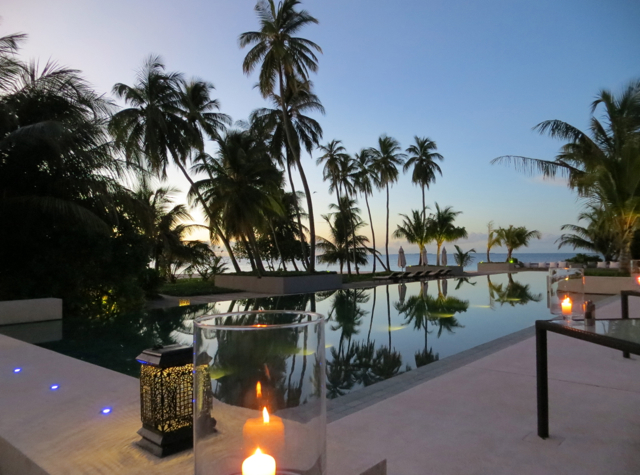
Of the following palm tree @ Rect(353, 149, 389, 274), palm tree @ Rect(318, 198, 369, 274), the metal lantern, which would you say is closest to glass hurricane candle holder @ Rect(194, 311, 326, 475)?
the metal lantern

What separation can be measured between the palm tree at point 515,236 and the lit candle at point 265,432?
30776mm

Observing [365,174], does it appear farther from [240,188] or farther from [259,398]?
[259,398]

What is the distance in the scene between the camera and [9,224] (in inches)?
317

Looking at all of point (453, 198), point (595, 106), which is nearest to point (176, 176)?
point (595, 106)

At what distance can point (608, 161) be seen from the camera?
1091 cm

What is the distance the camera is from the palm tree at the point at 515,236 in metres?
28.4

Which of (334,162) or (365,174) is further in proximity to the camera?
(365,174)

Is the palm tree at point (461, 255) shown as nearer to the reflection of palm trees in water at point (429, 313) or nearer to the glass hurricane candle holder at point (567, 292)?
the reflection of palm trees in water at point (429, 313)

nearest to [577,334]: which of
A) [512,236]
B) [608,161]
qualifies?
[608,161]

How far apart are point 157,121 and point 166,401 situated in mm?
15210

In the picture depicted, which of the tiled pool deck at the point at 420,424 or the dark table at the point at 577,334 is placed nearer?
the tiled pool deck at the point at 420,424

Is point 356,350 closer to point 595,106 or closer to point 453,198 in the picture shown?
point 595,106

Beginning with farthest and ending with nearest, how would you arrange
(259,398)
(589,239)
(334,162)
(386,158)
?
(386,158), (334,162), (589,239), (259,398)

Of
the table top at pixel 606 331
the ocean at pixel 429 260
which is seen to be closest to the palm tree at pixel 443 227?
the ocean at pixel 429 260
